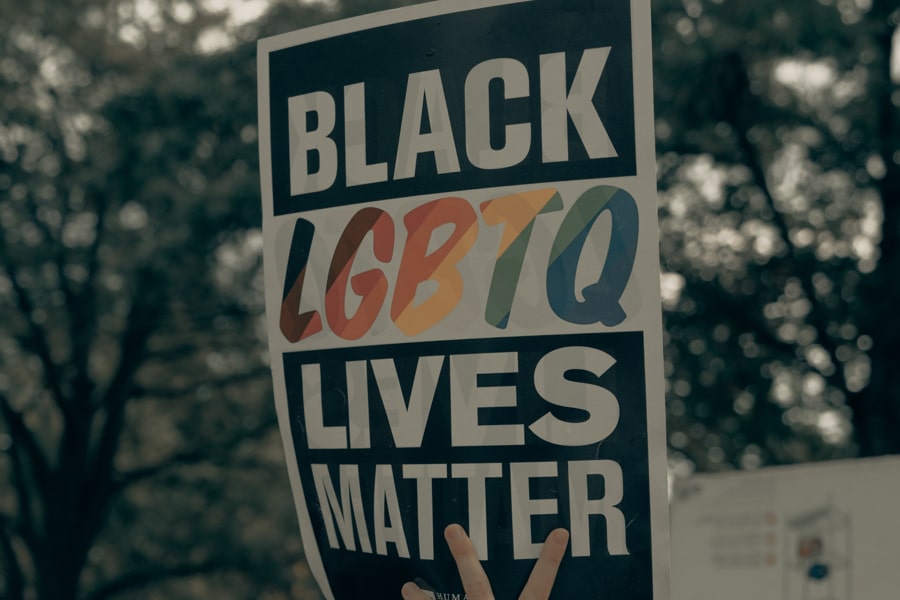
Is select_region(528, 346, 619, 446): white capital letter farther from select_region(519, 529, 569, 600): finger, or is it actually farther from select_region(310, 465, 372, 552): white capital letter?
select_region(310, 465, 372, 552): white capital letter

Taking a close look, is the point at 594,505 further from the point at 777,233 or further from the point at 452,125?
the point at 777,233

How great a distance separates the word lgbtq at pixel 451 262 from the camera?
2352 millimetres

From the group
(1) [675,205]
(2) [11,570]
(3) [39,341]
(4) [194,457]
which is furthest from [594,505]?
(2) [11,570]

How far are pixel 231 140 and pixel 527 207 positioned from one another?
29.2 ft

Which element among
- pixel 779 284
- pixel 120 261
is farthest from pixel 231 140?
pixel 779 284

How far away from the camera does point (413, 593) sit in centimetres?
239

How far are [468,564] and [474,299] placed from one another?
495 millimetres

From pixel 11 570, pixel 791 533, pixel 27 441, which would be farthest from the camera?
pixel 11 570

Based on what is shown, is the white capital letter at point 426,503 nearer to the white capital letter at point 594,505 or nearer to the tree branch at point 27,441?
the white capital letter at point 594,505

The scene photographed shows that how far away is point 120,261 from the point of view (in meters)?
12.0

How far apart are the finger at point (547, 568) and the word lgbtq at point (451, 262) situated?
402mm

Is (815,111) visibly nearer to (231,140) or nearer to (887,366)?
(887,366)

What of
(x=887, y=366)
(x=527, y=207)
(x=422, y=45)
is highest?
(x=422, y=45)

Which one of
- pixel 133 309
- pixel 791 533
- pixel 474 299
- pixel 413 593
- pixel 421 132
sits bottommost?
pixel 791 533
